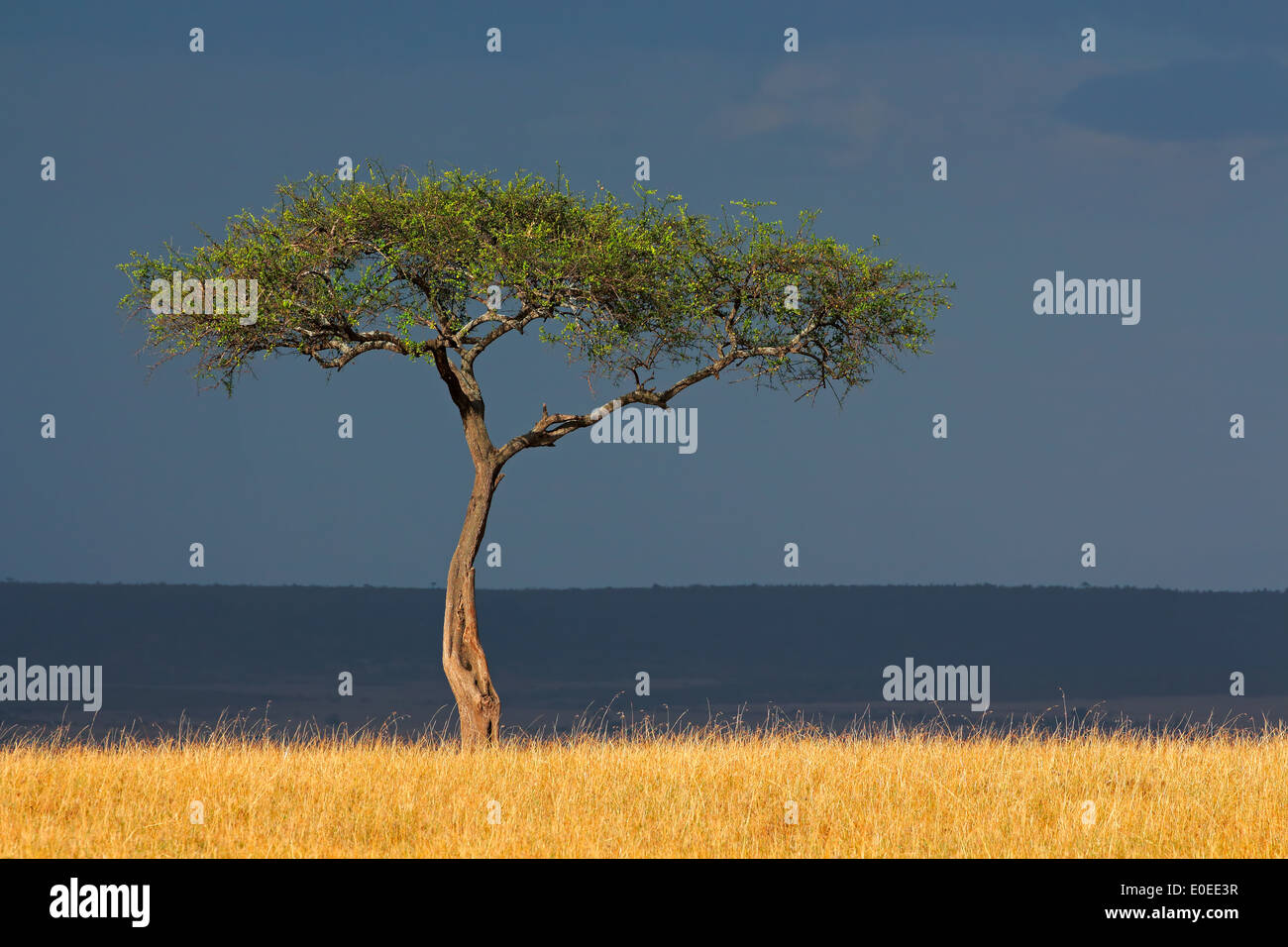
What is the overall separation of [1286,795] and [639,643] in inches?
4090

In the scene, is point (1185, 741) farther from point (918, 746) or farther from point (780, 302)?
point (780, 302)

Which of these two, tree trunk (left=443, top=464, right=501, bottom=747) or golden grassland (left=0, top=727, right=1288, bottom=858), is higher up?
tree trunk (left=443, top=464, right=501, bottom=747)

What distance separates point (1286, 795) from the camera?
17.1 meters

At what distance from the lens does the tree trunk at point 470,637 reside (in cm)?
2302

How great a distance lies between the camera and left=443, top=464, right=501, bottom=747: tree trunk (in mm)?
23016

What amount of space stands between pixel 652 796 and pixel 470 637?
7.55 metres

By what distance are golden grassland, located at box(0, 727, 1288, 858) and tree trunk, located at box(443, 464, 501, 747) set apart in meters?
1.11

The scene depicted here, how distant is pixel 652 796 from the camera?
16.6 metres

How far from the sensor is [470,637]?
23.2m

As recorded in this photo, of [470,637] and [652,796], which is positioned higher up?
[470,637]

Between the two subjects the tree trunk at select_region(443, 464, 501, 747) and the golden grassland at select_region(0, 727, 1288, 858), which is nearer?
the golden grassland at select_region(0, 727, 1288, 858)

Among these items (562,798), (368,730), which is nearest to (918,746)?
(562,798)

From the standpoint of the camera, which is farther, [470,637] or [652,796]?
[470,637]

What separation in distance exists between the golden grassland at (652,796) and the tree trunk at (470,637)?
111cm
